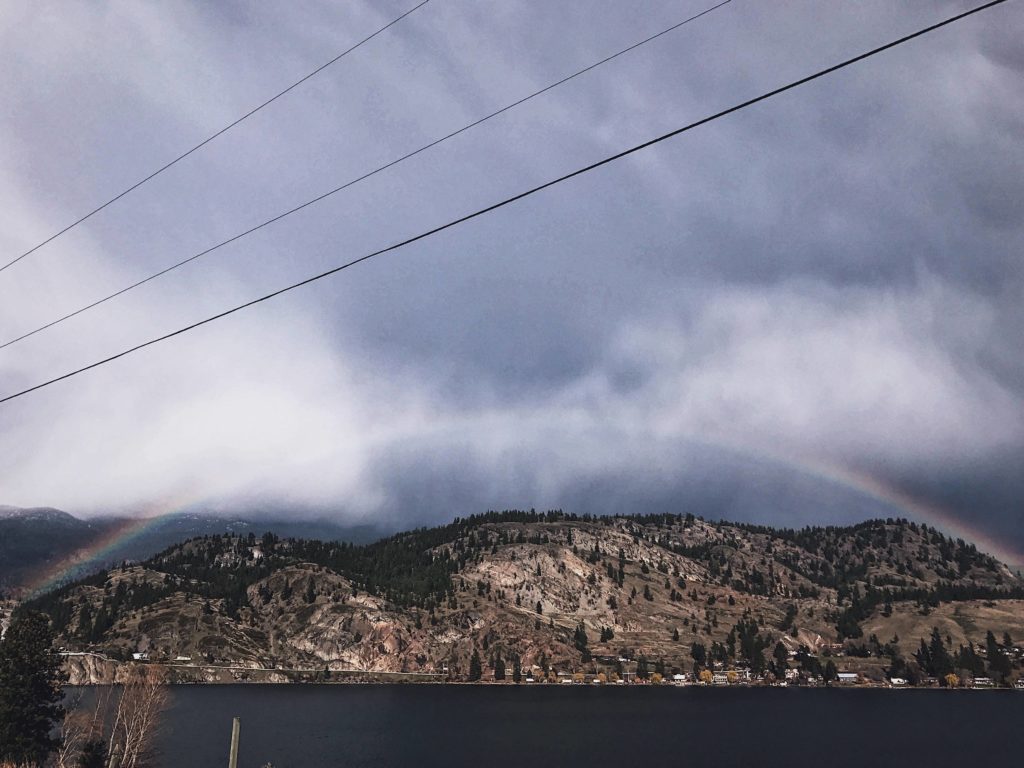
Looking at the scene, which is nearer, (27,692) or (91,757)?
(91,757)

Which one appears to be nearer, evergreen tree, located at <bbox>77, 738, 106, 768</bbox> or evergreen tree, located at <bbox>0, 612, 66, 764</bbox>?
evergreen tree, located at <bbox>77, 738, 106, 768</bbox>

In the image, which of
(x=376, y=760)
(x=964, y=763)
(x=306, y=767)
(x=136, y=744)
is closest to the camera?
(x=136, y=744)

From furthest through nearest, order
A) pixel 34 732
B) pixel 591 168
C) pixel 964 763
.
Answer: pixel 964 763 < pixel 34 732 < pixel 591 168

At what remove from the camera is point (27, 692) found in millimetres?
75562

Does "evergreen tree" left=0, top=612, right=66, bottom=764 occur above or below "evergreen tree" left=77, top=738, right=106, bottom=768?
above

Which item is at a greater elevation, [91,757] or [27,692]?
[27,692]

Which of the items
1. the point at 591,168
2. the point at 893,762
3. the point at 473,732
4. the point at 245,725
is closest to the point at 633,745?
the point at 473,732

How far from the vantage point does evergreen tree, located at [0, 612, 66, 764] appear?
73.6 meters

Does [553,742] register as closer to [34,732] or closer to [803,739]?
[803,739]

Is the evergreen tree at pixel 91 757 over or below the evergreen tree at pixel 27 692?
below

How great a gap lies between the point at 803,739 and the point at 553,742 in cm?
7735

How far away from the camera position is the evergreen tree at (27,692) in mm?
73625

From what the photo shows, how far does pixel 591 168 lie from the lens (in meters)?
15.8

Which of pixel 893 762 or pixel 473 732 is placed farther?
pixel 473 732
